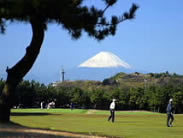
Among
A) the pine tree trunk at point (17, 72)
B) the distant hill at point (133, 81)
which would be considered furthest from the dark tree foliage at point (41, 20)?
the distant hill at point (133, 81)

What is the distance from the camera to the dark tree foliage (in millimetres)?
12102

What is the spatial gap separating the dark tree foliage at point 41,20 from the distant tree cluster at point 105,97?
55154mm

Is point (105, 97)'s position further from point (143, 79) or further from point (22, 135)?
point (143, 79)

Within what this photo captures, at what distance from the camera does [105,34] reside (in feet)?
53.4

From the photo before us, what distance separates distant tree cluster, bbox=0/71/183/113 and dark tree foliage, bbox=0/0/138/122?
5515cm

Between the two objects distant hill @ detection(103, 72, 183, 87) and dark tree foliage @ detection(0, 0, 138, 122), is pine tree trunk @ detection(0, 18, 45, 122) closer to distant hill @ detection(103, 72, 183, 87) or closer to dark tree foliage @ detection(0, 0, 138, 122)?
dark tree foliage @ detection(0, 0, 138, 122)

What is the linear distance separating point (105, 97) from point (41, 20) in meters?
67.7

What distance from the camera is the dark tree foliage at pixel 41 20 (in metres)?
12.1

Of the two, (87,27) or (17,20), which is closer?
(17,20)

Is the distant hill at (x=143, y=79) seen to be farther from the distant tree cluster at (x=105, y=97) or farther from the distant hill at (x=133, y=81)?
the distant tree cluster at (x=105, y=97)

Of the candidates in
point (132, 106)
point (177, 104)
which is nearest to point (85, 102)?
point (132, 106)

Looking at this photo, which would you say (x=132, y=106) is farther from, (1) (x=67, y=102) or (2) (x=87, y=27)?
(2) (x=87, y=27)

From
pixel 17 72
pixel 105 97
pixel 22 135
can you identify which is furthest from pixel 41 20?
pixel 105 97

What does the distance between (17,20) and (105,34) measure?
13.8 feet
